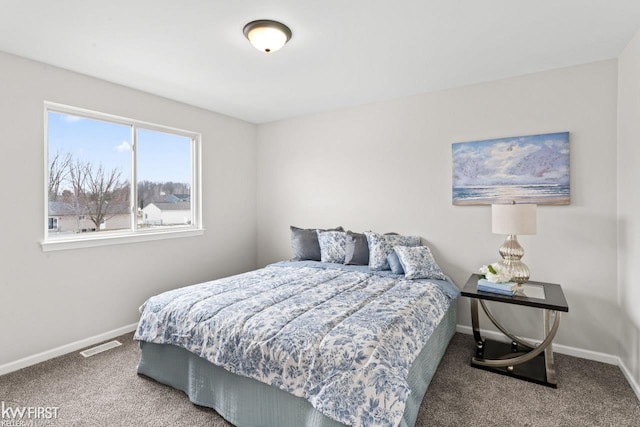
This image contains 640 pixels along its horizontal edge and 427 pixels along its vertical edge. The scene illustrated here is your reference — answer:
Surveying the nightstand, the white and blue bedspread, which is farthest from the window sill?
the nightstand

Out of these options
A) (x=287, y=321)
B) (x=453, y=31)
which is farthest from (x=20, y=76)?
(x=453, y=31)

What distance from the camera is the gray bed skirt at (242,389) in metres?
1.74

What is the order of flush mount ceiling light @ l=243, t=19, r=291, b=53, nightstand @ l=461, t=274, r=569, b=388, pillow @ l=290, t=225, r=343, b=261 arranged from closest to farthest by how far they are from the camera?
flush mount ceiling light @ l=243, t=19, r=291, b=53, nightstand @ l=461, t=274, r=569, b=388, pillow @ l=290, t=225, r=343, b=261

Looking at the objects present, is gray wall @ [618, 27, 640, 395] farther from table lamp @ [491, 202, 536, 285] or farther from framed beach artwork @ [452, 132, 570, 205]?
table lamp @ [491, 202, 536, 285]

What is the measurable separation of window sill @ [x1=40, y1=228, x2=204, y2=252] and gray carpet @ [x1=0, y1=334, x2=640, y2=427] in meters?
0.98

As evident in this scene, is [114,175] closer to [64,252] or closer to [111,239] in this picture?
[111,239]

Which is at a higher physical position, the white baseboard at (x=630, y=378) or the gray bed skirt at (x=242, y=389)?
the gray bed skirt at (x=242, y=389)

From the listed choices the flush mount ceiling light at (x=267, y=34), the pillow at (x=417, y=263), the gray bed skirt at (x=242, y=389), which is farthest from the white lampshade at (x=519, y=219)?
the flush mount ceiling light at (x=267, y=34)

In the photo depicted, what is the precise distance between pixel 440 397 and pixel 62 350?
317 cm

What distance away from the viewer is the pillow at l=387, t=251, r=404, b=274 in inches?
125

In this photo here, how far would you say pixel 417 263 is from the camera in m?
3.04

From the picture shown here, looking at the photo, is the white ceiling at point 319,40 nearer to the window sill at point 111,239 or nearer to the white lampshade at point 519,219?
the white lampshade at point 519,219

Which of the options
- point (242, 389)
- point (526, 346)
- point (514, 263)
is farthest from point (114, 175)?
point (526, 346)

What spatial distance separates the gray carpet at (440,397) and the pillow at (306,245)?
1783 millimetres
